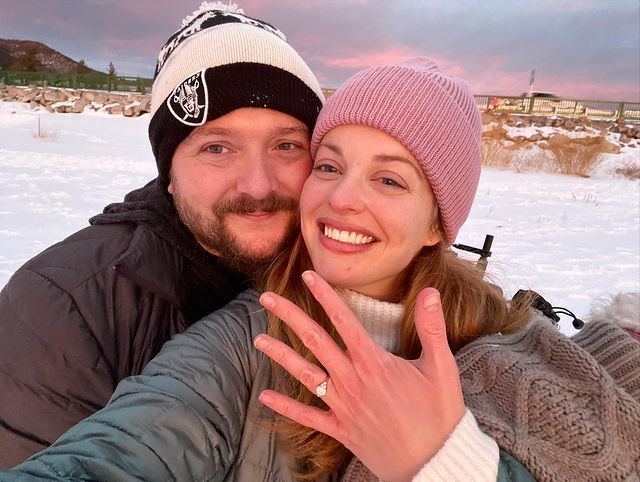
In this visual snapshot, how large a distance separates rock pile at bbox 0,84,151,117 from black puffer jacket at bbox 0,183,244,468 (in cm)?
1815

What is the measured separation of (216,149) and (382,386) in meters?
1.34

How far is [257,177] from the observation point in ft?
6.30

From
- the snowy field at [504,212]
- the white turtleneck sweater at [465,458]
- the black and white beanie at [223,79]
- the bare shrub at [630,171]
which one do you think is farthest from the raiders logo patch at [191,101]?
the bare shrub at [630,171]

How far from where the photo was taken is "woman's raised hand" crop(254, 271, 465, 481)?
1.04 metres

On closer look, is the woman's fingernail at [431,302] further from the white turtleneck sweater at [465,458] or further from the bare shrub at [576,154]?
the bare shrub at [576,154]

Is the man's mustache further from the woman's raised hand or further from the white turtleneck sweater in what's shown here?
the white turtleneck sweater

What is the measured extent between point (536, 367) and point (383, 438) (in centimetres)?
58

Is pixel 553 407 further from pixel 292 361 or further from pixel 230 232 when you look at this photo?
pixel 230 232

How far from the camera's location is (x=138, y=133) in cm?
1473

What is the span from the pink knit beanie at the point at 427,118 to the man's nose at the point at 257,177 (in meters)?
0.25

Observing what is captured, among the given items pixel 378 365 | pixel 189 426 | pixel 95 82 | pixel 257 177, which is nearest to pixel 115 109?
pixel 95 82

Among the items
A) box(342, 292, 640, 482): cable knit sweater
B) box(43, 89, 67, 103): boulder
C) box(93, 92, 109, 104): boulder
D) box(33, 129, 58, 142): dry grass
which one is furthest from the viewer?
box(93, 92, 109, 104): boulder

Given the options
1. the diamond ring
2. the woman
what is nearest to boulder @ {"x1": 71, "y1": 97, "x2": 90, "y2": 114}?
the woman

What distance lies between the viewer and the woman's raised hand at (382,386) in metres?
1.04
